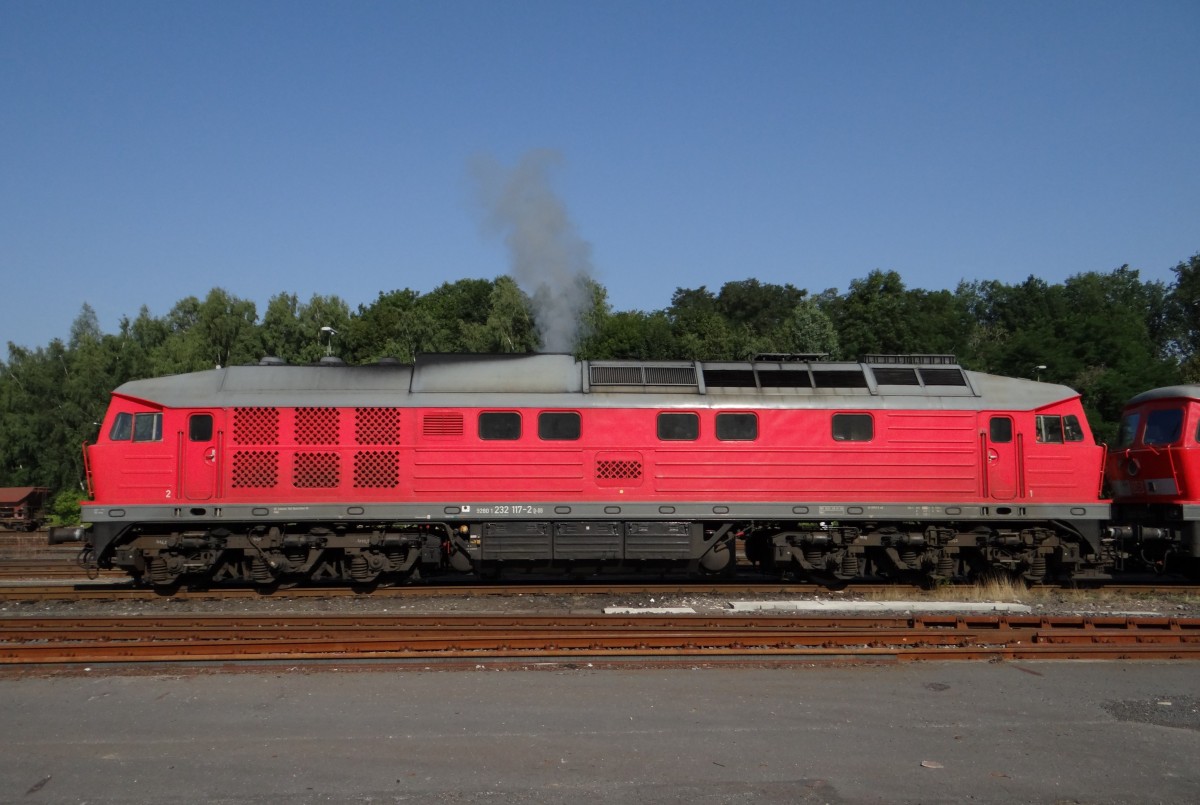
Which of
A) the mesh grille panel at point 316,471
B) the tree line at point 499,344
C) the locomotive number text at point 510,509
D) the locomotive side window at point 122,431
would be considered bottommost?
the locomotive number text at point 510,509

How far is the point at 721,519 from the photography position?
16.4 meters

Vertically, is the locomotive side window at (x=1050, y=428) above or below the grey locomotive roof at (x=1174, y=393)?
below

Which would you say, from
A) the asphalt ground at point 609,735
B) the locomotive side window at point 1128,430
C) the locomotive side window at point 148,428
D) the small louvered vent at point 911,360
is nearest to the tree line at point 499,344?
the locomotive side window at point 1128,430

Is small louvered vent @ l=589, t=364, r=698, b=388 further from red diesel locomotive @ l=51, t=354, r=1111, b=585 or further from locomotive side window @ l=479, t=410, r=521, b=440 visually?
locomotive side window @ l=479, t=410, r=521, b=440

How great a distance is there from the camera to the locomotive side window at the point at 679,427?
16438mm

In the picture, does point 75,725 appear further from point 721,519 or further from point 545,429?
point 721,519

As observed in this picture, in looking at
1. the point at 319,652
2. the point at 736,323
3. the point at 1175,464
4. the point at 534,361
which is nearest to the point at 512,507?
the point at 534,361

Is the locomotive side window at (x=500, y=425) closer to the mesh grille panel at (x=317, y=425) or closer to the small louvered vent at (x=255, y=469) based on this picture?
the mesh grille panel at (x=317, y=425)

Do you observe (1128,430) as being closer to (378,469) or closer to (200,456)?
(378,469)

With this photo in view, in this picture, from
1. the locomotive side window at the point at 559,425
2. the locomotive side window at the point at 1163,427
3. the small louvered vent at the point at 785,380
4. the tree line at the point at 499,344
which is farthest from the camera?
the tree line at the point at 499,344

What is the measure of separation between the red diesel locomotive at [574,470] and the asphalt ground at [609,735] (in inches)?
207

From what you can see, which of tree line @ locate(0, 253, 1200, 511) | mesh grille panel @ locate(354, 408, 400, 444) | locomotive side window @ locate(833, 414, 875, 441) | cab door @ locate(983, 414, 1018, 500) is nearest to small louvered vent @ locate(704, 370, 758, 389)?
locomotive side window @ locate(833, 414, 875, 441)

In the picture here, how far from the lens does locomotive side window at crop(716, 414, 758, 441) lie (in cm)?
1647

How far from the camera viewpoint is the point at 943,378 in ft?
56.3
